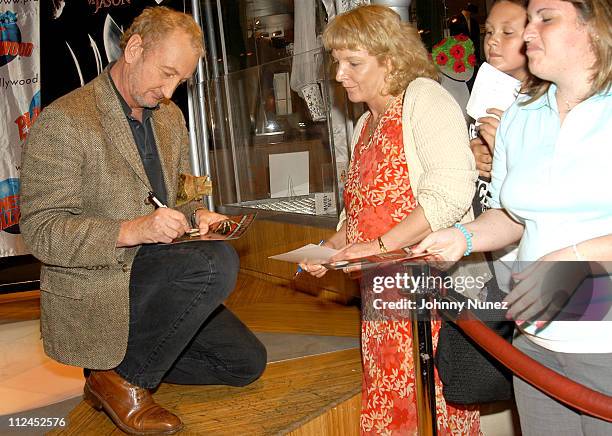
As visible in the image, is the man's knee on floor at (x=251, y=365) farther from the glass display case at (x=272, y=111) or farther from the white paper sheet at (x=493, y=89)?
the glass display case at (x=272, y=111)

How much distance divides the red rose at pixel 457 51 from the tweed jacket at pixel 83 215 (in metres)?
1.20

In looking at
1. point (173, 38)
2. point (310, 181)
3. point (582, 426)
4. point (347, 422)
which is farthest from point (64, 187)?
point (310, 181)

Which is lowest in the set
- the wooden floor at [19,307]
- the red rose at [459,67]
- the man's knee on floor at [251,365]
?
the wooden floor at [19,307]

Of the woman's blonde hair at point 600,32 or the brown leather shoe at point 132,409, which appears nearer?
the woman's blonde hair at point 600,32

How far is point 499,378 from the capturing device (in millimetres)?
1638

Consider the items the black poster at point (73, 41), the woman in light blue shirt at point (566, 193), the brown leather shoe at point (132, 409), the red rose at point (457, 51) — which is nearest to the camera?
the woman in light blue shirt at point (566, 193)

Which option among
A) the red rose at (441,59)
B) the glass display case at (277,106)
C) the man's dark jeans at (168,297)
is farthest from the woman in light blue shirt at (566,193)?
the glass display case at (277,106)

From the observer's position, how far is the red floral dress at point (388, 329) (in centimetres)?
212

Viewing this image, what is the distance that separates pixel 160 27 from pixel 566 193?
152 centimetres

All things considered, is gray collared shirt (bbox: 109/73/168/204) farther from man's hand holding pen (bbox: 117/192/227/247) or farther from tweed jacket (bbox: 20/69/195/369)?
man's hand holding pen (bbox: 117/192/227/247)

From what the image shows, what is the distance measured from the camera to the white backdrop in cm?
548

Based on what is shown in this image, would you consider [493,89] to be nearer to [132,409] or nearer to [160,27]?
[160,27]

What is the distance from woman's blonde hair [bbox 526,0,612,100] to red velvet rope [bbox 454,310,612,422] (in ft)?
1.67

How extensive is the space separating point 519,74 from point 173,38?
1.09 meters
